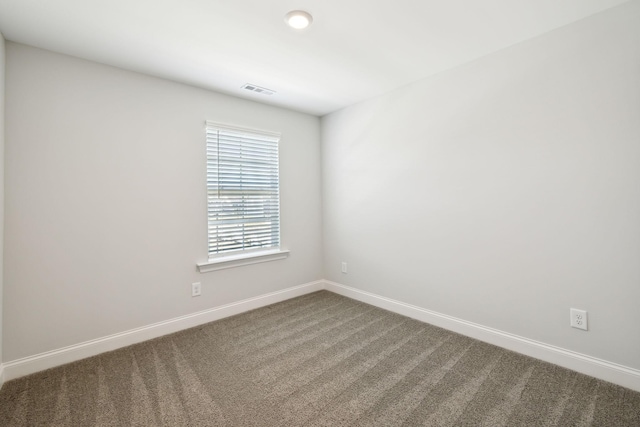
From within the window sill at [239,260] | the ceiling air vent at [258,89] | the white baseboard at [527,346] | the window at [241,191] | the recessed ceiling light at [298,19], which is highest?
the ceiling air vent at [258,89]

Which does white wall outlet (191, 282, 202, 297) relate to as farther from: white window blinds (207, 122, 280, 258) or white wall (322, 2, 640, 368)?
white wall (322, 2, 640, 368)

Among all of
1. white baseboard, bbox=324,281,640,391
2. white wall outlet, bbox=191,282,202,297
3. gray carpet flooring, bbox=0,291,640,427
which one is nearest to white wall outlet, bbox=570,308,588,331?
white baseboard, bbox=324,281,640,391

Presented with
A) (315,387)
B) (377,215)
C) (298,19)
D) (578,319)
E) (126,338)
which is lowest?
(315,387)

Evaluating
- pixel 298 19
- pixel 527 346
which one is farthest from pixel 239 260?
pixel 527 346

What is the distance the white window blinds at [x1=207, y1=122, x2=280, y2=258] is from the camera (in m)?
3.11

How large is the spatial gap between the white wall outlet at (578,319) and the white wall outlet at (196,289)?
126 inches

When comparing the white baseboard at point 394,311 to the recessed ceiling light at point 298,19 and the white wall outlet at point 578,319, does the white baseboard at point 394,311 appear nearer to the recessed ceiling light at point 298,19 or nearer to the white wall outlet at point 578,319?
the white wall outlet at point 578,319

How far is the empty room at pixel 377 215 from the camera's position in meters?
1.85

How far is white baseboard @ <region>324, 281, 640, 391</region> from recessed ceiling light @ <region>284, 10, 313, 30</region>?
2.75m

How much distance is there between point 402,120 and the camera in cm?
311

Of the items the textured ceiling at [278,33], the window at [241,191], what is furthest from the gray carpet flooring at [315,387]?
the textured ceiling at [278,33]

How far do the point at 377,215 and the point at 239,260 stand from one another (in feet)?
5.42

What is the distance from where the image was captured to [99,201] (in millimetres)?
2430

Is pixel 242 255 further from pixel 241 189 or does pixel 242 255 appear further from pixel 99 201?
pixel 99 201
